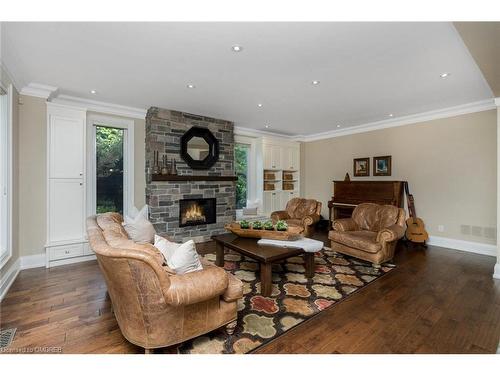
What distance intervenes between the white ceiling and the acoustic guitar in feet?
5.94

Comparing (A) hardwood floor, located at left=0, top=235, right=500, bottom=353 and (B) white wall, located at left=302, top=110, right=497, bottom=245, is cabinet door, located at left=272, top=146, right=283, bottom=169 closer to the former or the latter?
(B) white wall, located at left=302, top=110, right=497, bottom=245

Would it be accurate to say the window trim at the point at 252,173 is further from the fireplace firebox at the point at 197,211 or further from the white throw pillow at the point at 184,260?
the white throw pillow at the point at 184,260

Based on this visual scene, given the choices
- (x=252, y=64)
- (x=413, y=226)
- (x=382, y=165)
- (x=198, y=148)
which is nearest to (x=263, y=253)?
(x=252, y=64)

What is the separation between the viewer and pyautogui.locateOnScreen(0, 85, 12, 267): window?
283 centimetres

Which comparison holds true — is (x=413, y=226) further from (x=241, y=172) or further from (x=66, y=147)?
(x=66, y=147)

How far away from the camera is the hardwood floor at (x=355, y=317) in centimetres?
178

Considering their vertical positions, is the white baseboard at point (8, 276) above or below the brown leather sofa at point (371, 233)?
below

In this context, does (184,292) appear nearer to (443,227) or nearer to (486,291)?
(486,291)

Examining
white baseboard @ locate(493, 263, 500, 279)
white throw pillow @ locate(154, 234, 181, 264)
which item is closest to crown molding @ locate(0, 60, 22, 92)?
white throw pillow @ locate(154, 234, 181, 264)

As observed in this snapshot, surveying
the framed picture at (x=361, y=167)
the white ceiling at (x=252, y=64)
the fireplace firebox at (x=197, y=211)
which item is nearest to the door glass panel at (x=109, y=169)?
the white ceiling at (x=252, y=64)

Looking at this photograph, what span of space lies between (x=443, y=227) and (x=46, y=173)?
696 centimetres

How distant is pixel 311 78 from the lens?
3.05 metres

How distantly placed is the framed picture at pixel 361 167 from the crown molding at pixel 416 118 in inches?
28.0
